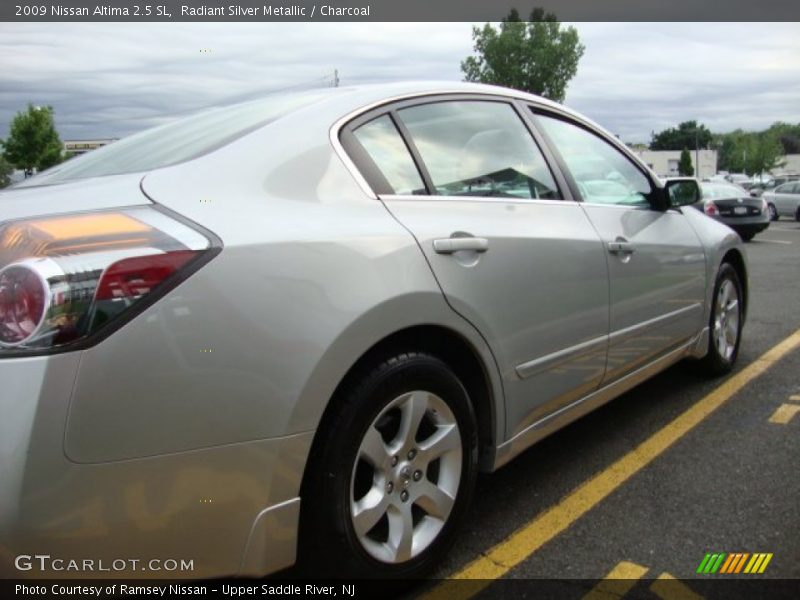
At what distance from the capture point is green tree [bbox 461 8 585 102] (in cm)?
5156

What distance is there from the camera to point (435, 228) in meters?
2.18

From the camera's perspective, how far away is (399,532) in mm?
2072

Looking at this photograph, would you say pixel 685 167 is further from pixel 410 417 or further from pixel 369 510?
pixel 369 510

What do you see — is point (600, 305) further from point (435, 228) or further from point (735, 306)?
point (735, 306)

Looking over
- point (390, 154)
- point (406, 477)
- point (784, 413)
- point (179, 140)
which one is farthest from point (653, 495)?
point (179, 140)

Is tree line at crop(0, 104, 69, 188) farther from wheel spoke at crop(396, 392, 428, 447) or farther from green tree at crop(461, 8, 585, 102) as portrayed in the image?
wheel spoke at crop(396, 392, 428, 447)

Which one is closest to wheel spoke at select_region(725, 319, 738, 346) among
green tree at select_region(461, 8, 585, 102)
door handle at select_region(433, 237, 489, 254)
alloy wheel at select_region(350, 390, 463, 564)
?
door handle at select_region(433, 237, 489, 254)

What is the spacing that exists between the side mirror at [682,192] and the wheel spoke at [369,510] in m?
2.45

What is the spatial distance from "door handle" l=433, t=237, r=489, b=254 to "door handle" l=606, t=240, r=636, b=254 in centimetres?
87

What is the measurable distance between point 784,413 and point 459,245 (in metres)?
2.51

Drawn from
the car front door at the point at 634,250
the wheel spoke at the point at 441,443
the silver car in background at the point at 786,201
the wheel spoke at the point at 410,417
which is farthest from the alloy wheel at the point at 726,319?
the silver car in background at the point at 786,201

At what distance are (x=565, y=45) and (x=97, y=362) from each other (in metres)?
56.1

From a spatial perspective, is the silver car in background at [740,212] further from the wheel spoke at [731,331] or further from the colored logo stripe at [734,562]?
the colored logo stripe at [734,562]

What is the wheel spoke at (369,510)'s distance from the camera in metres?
1.93
